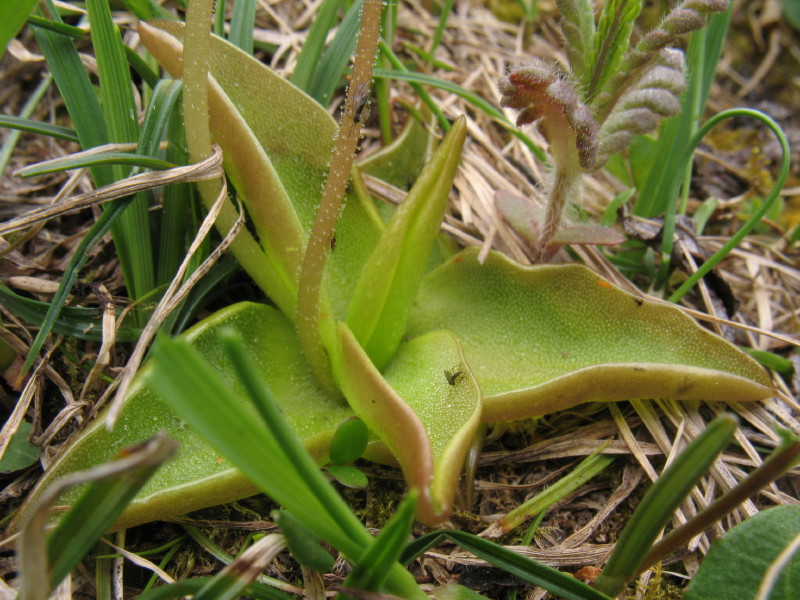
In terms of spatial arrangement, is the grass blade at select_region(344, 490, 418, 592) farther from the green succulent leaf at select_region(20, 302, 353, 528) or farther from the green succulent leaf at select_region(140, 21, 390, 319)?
the green succulent leaf at select_region(140, 21, 390, 319)

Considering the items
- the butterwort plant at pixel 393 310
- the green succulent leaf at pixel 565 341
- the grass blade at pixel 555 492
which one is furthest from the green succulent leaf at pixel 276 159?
the grass blade at pixel 555 492

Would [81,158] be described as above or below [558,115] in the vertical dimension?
below

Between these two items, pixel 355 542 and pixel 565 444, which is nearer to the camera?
pixel 355 542

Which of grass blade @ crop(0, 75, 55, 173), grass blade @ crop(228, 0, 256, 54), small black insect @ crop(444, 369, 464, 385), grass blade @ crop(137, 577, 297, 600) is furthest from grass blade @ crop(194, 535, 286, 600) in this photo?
grass blade @ crop(228, 0, 256, 54)

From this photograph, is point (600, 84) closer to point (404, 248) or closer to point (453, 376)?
point (404, 248)

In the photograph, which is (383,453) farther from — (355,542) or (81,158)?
(81,158)

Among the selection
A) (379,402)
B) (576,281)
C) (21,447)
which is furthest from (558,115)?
(21,447)

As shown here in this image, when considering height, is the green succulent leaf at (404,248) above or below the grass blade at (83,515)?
above

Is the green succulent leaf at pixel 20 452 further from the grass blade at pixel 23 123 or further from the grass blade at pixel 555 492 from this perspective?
the grass blade at pixel 555 492
